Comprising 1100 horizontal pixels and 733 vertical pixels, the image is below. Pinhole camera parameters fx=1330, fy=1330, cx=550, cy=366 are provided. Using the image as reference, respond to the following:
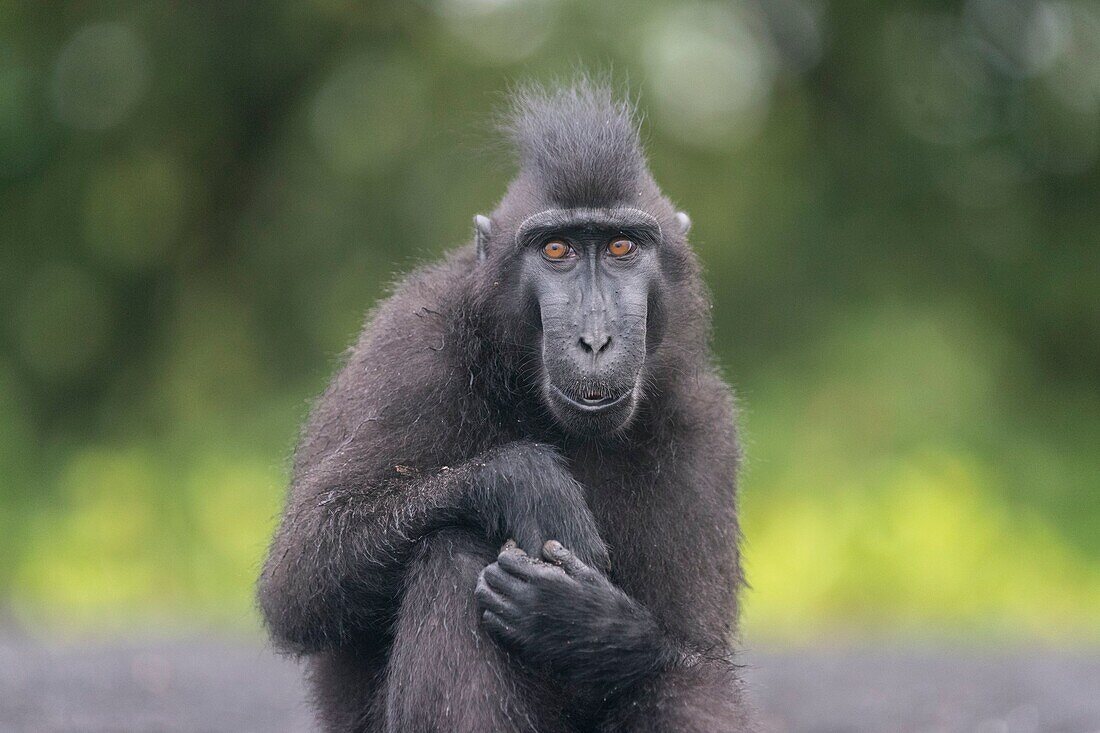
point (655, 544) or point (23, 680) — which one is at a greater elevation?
point (23, 680)

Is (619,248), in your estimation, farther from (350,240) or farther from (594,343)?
(350,240)

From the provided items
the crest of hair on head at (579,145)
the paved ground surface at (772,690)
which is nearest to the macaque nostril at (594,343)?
the crest of hair on head at (579,145)

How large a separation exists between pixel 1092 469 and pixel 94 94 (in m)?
12.2

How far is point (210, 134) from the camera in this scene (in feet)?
53.3

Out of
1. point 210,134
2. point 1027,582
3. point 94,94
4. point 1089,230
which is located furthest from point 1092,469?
point 94,94

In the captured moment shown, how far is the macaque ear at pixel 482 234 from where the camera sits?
19.6 feet

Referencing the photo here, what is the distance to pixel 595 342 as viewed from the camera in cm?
523

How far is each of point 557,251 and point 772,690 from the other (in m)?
4.99

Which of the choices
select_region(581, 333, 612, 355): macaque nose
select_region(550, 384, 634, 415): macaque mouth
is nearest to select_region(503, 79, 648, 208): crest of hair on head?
select_region(581, 333, 612, 355): macaque nose

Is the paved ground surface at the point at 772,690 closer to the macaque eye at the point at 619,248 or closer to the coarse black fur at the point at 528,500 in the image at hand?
the coarse black fur at the point at 528,500

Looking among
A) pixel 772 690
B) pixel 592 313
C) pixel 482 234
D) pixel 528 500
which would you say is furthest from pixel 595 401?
pixel 772 690

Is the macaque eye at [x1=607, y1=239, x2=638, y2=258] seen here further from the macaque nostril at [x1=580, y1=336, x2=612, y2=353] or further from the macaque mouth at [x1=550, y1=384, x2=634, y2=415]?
the macaque mouth at [x1=550, y1=384, x2=634, y2=415]

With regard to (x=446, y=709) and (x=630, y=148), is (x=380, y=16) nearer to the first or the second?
(x=630, y=148)

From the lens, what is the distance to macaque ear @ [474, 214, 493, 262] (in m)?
5.97
